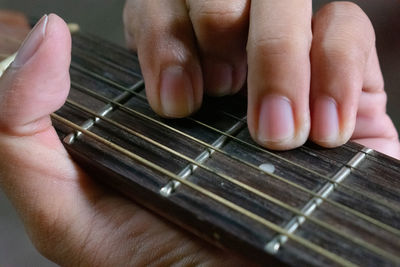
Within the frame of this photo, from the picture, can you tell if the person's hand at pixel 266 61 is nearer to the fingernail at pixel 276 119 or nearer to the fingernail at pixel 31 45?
the fingernail at pixel 276 119

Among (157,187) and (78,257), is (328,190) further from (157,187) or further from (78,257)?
(78,257)

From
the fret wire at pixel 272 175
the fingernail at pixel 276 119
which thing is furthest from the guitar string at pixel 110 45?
the fingernail at pixel 276 119

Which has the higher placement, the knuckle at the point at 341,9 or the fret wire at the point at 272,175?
the knuckle at the point at 341,9

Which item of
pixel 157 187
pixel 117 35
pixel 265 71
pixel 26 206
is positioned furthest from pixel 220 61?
pixel 117 35

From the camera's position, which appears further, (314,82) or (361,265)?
(314,82)

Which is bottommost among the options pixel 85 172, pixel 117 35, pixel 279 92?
pixel 117 35

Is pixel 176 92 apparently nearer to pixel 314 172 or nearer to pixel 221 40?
pixel 221 40

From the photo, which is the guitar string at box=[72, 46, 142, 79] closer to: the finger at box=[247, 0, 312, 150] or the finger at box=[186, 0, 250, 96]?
the finger at box=[186, 0, 250, 96]
